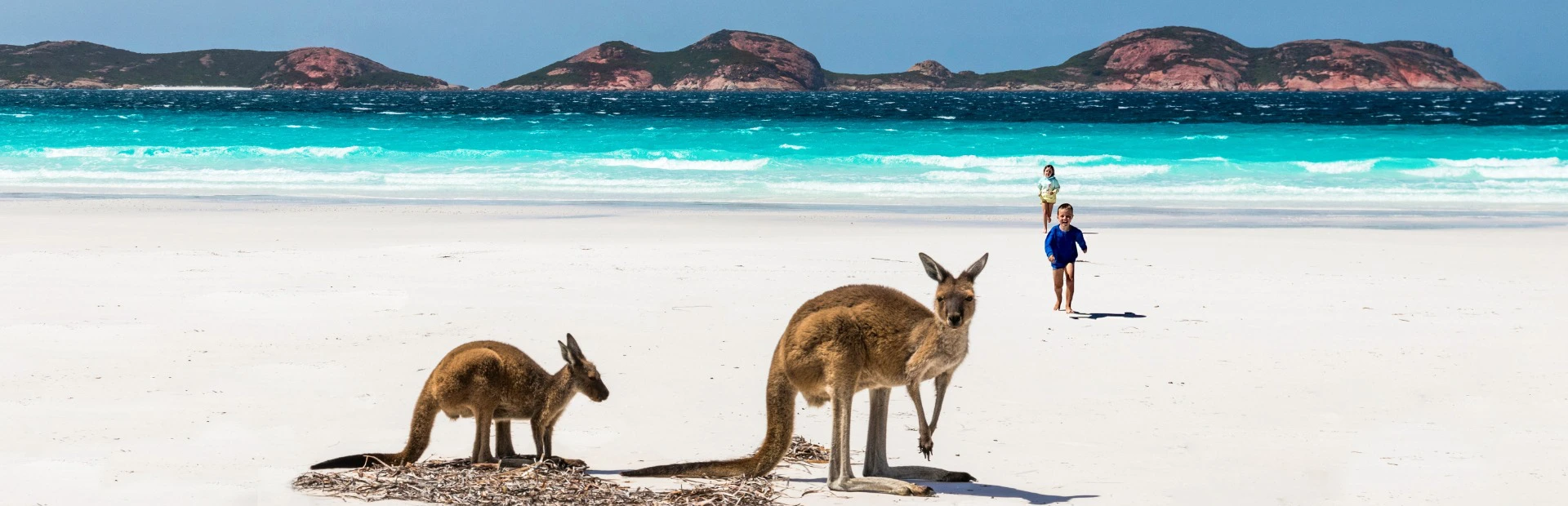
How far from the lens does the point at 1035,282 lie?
1161 cm

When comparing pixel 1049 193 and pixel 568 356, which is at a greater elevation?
pixel 568 356

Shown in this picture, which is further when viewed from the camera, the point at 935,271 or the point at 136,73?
the point at 136,73

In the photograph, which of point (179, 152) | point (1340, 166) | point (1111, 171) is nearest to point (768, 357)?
point (1111, 171)

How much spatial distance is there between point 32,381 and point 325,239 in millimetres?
7807

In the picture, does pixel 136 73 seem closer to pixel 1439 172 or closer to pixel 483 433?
pixel 1439 172

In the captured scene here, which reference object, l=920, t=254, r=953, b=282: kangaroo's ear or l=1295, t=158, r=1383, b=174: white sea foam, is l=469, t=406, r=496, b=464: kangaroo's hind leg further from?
l=1295, t=158, r=1383, b=174: white sea foam

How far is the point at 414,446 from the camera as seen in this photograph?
5.01m

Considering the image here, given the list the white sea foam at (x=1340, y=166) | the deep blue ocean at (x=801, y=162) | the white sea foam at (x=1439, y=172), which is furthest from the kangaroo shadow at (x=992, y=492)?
the white sea foam at (x=1340, y=166)

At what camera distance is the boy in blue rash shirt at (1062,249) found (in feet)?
33.4

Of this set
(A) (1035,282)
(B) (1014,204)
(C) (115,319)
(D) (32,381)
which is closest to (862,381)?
(D) (32,381)

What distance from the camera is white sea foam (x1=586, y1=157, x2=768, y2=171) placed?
102 feet

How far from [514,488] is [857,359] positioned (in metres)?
1.30

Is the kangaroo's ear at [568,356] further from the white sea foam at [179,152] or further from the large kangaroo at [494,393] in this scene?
the white sea foam at [179,152]

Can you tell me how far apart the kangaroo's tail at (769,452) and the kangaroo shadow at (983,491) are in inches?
15.0
